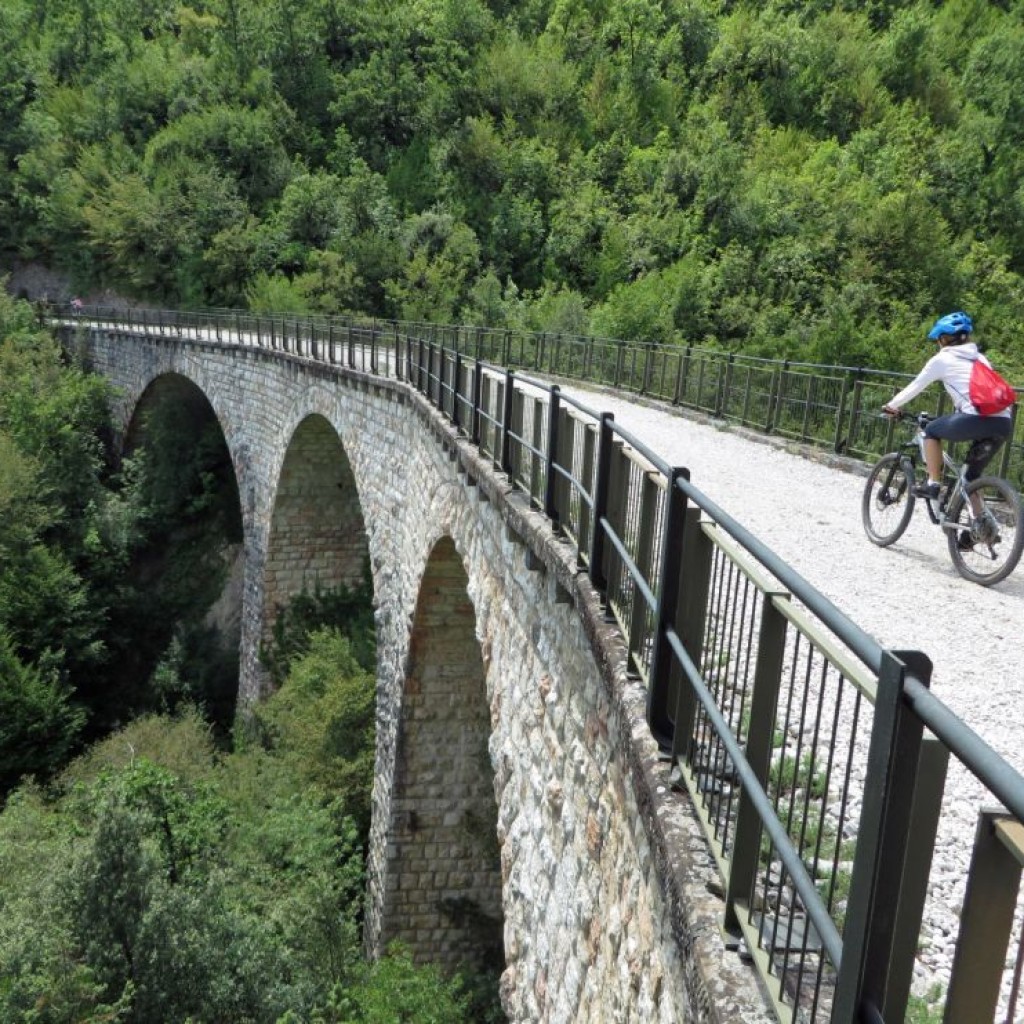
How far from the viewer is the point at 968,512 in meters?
6.48

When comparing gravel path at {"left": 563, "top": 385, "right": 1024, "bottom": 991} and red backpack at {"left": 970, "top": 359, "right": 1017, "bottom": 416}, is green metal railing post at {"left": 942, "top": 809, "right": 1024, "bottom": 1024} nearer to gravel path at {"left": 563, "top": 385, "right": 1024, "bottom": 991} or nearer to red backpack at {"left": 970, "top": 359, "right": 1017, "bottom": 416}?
gravel path at {"left": 563, "top": 385, "right": 1024, "bottom": 991}

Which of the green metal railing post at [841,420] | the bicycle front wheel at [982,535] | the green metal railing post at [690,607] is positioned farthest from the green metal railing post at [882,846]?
the green metal railing post at [841,420]

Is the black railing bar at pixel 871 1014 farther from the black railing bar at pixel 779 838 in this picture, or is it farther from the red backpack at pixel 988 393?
the red backpack at pixel 988 393

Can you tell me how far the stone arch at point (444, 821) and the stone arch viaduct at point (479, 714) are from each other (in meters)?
0.03

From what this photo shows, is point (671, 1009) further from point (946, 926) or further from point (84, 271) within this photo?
point (84, 271)

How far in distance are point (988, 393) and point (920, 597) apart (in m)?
1.44

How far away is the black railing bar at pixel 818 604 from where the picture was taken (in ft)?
6.07

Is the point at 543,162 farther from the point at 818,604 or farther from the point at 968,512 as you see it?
the point at 818,604

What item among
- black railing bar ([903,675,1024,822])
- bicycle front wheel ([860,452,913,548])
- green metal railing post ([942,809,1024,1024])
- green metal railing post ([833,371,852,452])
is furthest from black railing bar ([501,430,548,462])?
green metal railing post ([833,371,852,452])

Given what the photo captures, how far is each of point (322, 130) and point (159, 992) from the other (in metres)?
49.1

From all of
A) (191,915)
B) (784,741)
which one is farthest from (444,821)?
(784,741)

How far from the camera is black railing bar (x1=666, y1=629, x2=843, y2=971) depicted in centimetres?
192

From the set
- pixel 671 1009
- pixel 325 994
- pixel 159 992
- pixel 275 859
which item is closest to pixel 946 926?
pixel 671 1009

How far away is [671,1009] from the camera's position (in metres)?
3.09
